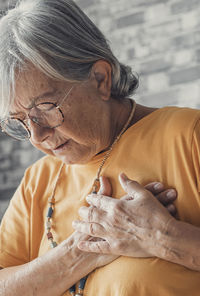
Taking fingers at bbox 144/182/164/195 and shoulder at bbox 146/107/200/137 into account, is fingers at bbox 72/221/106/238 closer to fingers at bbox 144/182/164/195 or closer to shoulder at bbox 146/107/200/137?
fingers at bbox 144/182/164/195

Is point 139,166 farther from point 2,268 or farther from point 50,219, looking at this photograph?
point 2,268

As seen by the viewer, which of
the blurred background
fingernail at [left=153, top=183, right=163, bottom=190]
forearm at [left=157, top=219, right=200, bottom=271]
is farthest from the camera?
the blurred background

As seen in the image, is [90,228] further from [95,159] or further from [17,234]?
→ [17,234]

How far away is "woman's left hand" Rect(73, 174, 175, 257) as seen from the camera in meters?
1.14

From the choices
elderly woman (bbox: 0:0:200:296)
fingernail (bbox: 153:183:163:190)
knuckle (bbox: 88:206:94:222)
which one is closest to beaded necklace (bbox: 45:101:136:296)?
elderly woman (bbox: 0:0:200:296)

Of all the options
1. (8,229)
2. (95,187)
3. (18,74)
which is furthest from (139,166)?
(8,229)

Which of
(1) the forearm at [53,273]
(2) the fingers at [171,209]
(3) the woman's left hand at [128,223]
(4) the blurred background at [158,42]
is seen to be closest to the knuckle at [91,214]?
(3) the woman's left hand at [128,223]

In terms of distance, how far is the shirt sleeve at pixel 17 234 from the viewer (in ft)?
5.02

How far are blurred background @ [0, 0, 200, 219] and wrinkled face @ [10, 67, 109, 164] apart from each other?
0.97m

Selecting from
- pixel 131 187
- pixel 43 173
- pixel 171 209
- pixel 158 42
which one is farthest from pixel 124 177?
pixel 158 42

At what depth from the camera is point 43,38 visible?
49.0 inches

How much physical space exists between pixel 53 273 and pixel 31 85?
1.74ft

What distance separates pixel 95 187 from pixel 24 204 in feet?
1.01

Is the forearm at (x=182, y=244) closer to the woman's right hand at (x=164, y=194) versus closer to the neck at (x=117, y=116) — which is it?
the woman's right hand at (x=164, y=194)
